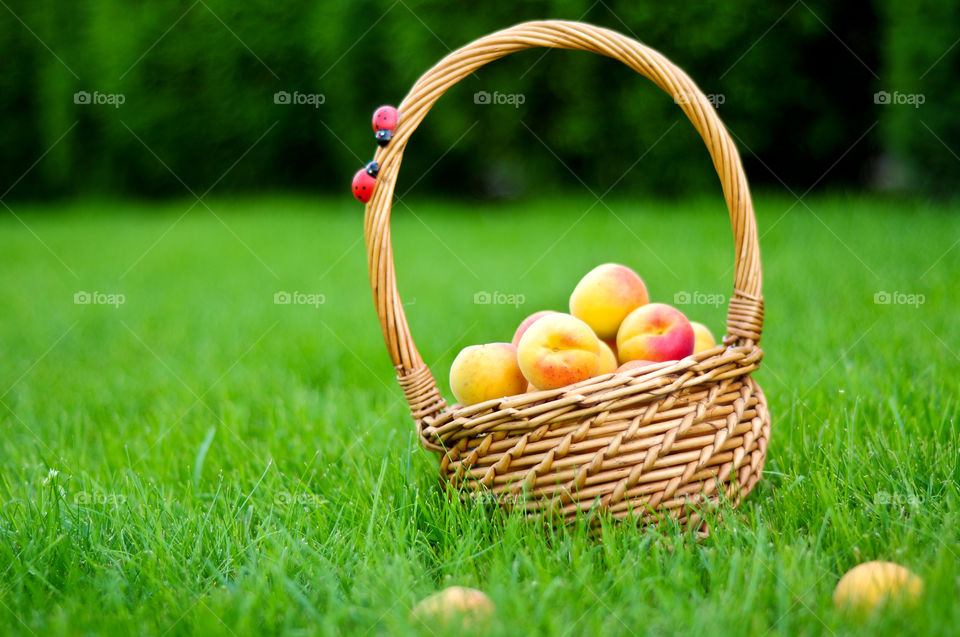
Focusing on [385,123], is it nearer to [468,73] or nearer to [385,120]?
[385,120]

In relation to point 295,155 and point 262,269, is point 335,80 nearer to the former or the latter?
point 295,155

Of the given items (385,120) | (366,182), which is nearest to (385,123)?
(385,120)

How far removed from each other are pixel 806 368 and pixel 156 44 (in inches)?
312

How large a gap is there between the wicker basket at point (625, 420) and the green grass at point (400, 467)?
0.06 m

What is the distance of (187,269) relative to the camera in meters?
4.69

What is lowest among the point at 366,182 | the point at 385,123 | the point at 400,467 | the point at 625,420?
the point at 400,467

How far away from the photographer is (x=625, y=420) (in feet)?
3.93

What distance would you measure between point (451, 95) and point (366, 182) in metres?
4.76

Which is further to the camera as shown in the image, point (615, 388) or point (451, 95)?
point (451, 95)

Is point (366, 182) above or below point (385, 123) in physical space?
below

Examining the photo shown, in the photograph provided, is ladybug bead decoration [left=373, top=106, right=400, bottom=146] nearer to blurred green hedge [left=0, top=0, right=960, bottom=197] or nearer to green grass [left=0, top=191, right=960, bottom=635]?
green grass [left=0, top=191, right=960, bottom=635]

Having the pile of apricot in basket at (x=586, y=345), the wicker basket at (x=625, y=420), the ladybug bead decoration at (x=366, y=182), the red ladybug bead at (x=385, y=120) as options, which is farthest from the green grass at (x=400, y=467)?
the red ladybug bead at (x=385, y=120)

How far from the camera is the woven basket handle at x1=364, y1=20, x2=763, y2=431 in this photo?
4.15 feet

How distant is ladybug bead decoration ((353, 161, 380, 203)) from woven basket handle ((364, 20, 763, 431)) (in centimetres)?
1
